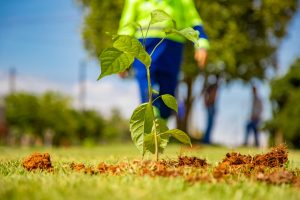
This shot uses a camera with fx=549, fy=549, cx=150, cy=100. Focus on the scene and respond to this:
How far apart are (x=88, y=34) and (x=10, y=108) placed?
1976 centimetres

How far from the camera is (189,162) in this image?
3.99m

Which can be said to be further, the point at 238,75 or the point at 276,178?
the point at 238,75

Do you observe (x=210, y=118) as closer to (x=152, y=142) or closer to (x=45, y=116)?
(x=152, y=142)

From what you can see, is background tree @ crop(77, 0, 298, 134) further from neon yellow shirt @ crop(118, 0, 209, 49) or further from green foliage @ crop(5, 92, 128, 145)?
neon yellow shirt @ crop(118, 0, 209, 49)

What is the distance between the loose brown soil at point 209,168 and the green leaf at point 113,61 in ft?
2.06

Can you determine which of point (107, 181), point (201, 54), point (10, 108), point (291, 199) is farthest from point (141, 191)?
point (10, 108)

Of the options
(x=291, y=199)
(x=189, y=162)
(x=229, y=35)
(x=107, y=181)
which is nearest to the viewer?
(x=291, y=199)

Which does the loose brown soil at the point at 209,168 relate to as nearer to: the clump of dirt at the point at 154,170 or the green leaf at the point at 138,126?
the clump of dirt at the point at 154,170

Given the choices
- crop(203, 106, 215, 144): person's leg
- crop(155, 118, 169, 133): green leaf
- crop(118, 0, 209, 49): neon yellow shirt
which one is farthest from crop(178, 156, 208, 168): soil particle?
crop(203, 106, 215, 144): person's leg

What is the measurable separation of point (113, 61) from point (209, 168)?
985 mm

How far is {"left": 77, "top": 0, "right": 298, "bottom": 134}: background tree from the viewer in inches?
917

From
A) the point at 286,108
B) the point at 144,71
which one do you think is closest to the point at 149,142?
the point at 144,71

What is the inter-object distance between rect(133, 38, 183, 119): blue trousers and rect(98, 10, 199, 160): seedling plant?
297cm

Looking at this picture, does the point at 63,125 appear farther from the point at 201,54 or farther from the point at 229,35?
the point at 201,54
